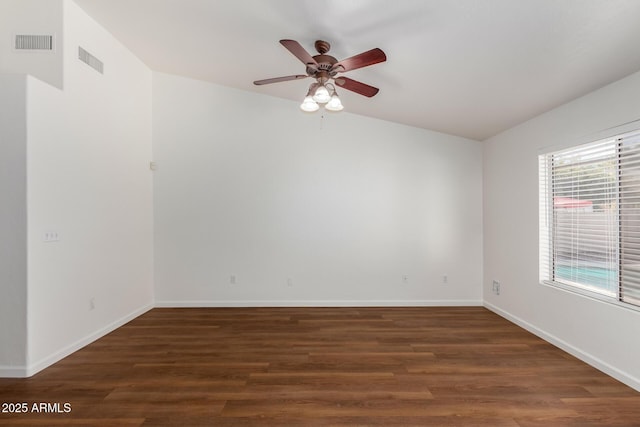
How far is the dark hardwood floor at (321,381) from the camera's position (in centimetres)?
201

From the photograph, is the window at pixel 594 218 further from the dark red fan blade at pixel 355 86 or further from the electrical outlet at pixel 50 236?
the electrical outlet at pixel 50 236

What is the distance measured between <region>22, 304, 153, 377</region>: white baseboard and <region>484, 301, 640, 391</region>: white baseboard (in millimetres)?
5023

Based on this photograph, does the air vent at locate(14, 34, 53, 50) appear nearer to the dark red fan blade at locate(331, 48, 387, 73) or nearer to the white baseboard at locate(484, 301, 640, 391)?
the dark red fan blade at locate(331, 48, 387, 73)

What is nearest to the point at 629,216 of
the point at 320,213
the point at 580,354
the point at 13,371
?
the point at 580,354

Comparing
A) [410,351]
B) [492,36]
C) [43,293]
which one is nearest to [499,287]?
[410,351]

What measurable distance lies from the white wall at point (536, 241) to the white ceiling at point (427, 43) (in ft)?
0.68

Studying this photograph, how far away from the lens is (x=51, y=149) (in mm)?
2701

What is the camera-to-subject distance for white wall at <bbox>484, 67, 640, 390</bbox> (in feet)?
8.05

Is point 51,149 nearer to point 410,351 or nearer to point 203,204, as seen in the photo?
point 203,204

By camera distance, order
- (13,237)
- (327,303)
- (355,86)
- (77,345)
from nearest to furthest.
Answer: (13,237), (355,86), (77,345), (327,303)

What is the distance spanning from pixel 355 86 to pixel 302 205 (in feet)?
7.20

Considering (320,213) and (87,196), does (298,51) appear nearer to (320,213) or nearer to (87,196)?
(320,213)

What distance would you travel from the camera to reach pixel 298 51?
2.19m

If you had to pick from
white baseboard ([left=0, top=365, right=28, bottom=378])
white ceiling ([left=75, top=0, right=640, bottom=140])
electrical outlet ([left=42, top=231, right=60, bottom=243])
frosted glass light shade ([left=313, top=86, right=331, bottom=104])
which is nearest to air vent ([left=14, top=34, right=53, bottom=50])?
white ceiling ([left=75, top=0, right=640, bottom=140])
